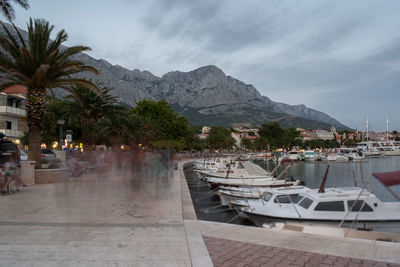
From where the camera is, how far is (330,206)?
11.0m

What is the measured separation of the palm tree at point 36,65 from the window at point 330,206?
13.6m

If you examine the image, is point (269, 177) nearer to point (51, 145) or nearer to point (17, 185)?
point (17, 185)

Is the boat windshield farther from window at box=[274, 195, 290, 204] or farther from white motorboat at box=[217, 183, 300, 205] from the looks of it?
white motorboat at box=[217, 183, 300, 205]

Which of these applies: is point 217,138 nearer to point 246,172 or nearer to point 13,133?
point 13,133

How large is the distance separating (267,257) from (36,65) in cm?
1576

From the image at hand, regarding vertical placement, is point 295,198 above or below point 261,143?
below

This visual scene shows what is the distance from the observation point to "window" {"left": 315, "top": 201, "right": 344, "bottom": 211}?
11000 millimetres

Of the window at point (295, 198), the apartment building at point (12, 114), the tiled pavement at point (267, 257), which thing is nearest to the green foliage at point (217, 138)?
the apartment building at point (12, 114)

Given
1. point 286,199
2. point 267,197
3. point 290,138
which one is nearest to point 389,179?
point 286,199

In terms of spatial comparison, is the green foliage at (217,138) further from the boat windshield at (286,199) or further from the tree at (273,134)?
the boat windshield at (286,199)

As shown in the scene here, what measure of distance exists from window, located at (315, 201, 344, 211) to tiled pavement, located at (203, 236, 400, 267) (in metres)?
6.16

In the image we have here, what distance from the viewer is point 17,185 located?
13000 millimetres

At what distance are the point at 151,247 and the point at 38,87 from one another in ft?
47.5

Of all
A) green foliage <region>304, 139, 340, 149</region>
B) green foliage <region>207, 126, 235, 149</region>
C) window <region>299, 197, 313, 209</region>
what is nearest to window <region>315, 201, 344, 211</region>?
window <region>299, 197, 313, 209</region>
